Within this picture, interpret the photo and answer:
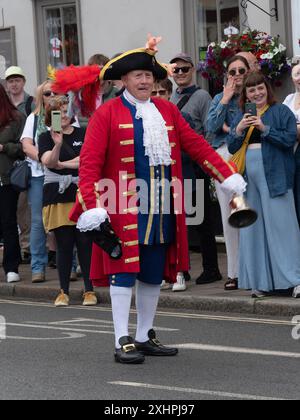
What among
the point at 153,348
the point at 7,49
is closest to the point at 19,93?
the point at 7,49

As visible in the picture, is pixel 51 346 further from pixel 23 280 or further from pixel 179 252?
pixel 23 280

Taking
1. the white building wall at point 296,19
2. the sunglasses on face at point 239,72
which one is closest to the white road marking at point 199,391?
the sunglasses on face at point 239,72

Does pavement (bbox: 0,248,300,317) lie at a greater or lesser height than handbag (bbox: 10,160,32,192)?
lesser

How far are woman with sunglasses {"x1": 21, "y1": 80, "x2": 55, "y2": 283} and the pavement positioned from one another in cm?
22

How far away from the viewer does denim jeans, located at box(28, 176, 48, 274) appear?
44.9 feet

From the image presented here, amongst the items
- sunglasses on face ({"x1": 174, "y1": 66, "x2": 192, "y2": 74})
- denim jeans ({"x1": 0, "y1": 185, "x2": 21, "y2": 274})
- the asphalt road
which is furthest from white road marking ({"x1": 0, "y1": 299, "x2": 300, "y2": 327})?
sunglasses on face ({"x1": 174, "y1": 66, "x2": 192, "y2": 74})

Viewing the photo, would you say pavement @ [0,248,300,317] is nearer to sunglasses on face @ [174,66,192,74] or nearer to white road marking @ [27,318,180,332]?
white road marking @ [27,318,180,332]

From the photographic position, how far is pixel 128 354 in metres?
8.85

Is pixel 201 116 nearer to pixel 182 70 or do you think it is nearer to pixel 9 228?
pixel 182 70

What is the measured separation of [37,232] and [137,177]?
16.3ft

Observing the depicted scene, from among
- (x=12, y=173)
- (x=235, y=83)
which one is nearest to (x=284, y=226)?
(x=235, y=83)

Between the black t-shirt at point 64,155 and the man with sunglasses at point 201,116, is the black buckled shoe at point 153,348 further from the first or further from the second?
the man with sunglasses at point 201,116

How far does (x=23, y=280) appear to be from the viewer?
14.1 meters

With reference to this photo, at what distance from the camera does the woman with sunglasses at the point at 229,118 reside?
12.1 m
